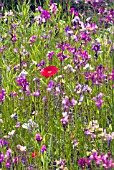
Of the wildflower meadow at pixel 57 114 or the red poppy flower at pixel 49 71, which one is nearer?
the wildflower meadow at pixel 57 114

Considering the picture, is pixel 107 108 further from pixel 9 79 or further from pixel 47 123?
pixel 9 79

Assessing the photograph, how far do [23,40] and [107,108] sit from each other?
1.49m

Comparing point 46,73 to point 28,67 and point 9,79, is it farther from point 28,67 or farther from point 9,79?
point 28,67

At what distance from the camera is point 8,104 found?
11.0ft

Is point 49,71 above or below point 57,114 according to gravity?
above

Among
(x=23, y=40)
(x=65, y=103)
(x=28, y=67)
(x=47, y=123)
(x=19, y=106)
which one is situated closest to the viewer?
(x=65, y=103)

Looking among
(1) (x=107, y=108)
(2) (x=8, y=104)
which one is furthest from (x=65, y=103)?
(2) (x=8, y=104)

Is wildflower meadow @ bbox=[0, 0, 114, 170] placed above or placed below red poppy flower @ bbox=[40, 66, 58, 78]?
below

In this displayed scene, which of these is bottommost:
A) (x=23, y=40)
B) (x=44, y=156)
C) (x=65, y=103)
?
(x=44, y=156)

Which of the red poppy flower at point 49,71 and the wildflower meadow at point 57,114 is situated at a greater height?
the red poppy flower at point 49,71

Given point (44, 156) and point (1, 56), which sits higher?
point (1, 56)

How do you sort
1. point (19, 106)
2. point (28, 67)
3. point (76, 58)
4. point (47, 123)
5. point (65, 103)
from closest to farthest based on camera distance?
point (65, 103) → point (47, 123) → point (19, 106) → point (76, 58) → point (28, 67)

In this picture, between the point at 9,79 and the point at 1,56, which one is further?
the point at 1,56

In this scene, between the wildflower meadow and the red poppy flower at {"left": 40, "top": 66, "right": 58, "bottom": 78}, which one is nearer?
the wildflower meadow
